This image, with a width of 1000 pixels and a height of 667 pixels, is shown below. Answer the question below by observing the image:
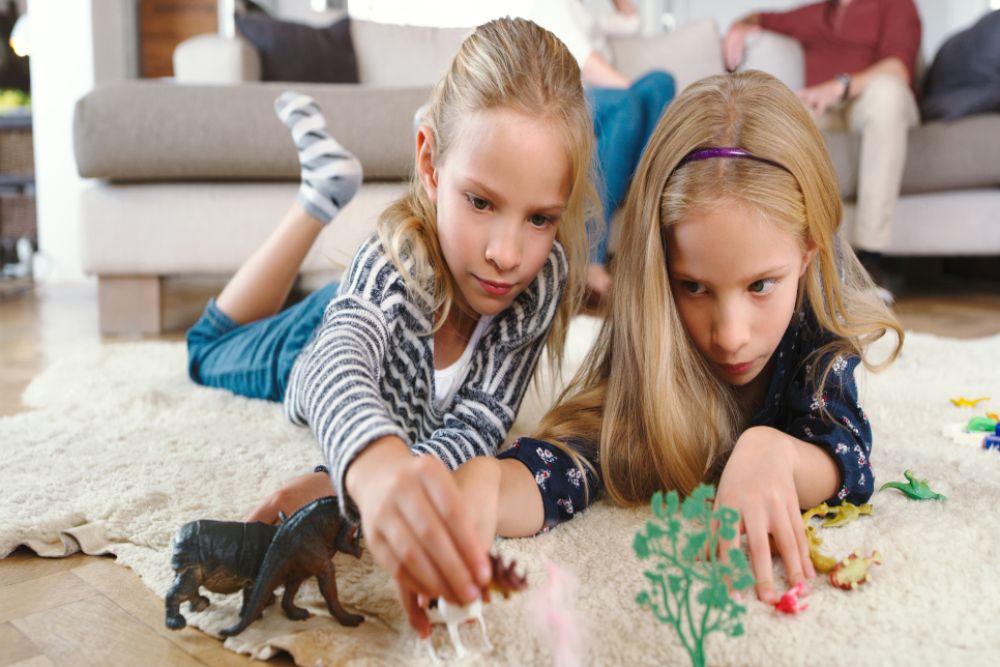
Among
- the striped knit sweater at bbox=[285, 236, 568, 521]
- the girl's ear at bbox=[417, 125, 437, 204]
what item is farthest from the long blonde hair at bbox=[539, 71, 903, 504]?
the girl's ear at bbox=[417, 125, 437, 204]

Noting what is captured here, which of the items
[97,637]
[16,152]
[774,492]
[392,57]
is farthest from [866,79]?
[16,152]

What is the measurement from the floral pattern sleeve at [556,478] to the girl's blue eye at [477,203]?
0.23 metres

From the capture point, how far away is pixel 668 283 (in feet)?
2.68

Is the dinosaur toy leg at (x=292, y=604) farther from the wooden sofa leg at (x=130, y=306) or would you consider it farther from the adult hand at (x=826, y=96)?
the adult hand at (x=826, y=96)

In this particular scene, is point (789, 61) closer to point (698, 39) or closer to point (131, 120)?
point (698, 39)

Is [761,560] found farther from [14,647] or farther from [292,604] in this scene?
[14,647]

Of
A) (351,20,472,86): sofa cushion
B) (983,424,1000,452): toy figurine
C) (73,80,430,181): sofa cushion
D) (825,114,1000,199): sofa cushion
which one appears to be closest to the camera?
(983,424,1000,452): toy figurine

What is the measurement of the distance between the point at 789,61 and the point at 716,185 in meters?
2.71

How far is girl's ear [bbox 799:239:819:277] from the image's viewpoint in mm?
835

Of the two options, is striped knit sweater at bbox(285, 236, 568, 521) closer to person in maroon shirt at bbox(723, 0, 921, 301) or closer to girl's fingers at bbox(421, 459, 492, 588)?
girl's fingers at bbox(421, 459, 492, 588)

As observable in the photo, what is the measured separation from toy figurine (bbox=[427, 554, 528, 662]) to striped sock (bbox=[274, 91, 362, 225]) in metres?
0.95

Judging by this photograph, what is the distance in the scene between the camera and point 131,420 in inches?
45.9

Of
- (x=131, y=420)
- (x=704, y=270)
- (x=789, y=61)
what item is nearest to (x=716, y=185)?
(x=704, y=270)

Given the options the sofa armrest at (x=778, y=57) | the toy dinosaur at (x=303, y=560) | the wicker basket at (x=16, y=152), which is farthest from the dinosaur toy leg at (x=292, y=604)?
the wicker basket at (x=16, y=152)
